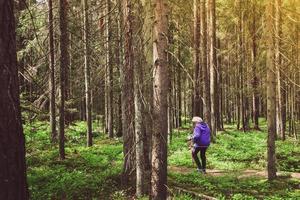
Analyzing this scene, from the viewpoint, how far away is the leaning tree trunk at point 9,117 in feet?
11.5

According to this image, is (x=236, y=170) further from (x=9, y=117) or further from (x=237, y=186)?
(x=9, y=117)

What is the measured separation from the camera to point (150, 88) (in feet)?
35.6

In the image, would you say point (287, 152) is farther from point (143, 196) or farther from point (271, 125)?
point (143, 196)

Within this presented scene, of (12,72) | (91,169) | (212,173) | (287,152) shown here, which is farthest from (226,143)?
(12,72)

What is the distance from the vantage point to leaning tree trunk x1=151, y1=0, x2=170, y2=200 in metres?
8.04

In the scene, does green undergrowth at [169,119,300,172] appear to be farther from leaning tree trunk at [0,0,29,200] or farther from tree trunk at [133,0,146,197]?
leaning tree trunk at [0,0,29,200]

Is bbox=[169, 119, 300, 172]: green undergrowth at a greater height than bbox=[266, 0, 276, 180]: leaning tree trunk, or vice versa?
bbox=[266, 0, 276, 180]: leaning tree trunk

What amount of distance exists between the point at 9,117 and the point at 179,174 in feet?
35.3

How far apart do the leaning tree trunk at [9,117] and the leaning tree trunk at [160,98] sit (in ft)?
15.2

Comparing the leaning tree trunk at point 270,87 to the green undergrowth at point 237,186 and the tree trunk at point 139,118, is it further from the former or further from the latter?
A: the tree trunk at point 139,118

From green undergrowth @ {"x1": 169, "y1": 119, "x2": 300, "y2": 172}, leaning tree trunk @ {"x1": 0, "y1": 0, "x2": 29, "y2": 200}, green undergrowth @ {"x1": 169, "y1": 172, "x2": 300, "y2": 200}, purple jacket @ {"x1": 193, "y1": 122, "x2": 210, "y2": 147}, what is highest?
leaning tree trunk @ {"x1": 0, "y1": 0, "x2": 29, "y2": 200}

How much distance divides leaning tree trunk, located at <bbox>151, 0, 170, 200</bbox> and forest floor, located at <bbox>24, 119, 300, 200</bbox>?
1.58 feet

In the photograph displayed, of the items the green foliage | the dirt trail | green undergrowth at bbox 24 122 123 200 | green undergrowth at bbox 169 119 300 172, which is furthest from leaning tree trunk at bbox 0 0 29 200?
green undergrowth at bbox 169 119 300 172

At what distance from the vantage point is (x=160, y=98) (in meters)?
8.15
